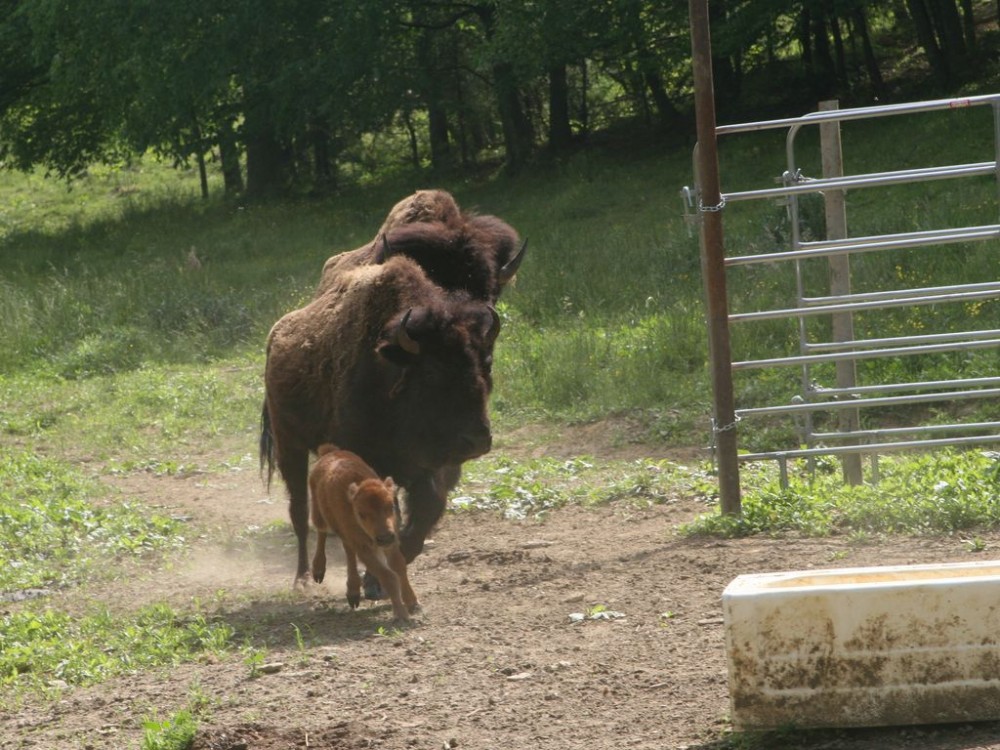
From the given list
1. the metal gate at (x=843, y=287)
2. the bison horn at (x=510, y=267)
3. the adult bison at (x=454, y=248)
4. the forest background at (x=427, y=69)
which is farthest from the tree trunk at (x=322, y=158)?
the metal gate at (x=843, y=287)

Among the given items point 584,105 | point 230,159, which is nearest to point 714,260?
point 584,105

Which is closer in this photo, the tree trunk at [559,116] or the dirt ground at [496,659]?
the dirt ground at [496,659]

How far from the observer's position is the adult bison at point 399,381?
709cm

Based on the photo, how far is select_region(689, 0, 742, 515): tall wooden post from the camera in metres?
7.36

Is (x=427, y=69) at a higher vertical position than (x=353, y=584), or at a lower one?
higher

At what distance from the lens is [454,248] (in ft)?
26.6

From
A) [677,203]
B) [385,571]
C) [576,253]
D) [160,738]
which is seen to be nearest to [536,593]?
[385,571]

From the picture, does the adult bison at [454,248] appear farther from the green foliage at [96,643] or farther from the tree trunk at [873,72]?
the tree trunk at [873,72]

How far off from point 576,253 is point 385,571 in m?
12.5

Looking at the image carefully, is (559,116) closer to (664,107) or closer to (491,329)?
(664,107)

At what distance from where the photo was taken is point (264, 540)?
9.43m

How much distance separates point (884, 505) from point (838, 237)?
5.95 ft

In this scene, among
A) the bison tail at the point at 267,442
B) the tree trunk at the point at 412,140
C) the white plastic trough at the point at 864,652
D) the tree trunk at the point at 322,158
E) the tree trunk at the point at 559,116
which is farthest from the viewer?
the tree trunk at the point at 412,140

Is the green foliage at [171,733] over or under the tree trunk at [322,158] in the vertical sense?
under
